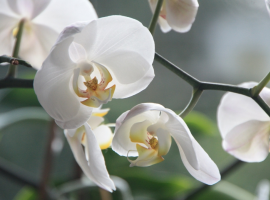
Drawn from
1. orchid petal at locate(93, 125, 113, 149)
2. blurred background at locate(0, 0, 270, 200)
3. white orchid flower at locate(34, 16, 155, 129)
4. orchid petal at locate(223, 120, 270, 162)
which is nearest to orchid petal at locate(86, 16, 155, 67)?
white orchid flower at locate(34, 16, 155, 129)

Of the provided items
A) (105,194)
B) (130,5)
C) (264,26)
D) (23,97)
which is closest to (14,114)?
(23,97)

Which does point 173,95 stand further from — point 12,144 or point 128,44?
point 128,44

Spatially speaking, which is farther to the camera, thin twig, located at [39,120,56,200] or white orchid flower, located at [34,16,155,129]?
thin twig, located at [39,120,56,200]

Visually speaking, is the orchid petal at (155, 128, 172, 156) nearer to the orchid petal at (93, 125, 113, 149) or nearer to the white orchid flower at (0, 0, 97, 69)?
the orchid petal at (93, 125, 113, 149)

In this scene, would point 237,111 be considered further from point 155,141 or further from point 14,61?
point 14,61

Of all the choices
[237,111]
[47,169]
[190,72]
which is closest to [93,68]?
[237,111]

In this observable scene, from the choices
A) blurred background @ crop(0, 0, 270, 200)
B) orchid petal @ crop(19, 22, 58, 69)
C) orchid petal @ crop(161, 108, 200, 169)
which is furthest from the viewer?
blurred background @ crop(0, 0, 270, 200)

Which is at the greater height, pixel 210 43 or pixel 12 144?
Result: pixel 210 43

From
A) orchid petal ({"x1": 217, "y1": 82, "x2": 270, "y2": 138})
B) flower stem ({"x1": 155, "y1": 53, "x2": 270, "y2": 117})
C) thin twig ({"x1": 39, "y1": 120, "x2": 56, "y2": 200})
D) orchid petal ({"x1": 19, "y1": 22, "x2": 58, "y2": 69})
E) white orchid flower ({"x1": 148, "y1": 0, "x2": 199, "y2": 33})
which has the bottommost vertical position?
thin twig ({"x1": 39, "y1": 120, "x2": 56, "y2": 200})
